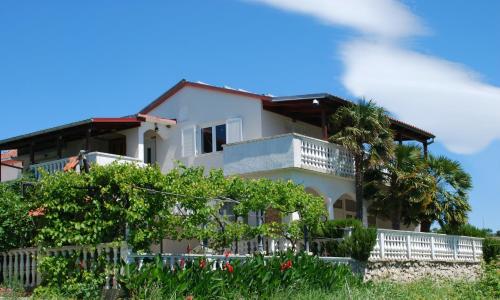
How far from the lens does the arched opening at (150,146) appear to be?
3111cm

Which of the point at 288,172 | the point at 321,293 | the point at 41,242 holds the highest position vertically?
the point at 288,172

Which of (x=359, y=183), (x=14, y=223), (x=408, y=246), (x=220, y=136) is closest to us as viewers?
(x=14, y=223)

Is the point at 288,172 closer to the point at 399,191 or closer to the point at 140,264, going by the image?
the point at 399,191

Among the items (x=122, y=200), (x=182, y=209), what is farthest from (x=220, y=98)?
(x=122, y=200)

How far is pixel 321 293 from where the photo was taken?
15.7m

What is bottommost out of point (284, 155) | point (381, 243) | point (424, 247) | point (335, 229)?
point (424, 247)

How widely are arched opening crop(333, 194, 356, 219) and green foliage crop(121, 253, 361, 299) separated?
14.3 metres

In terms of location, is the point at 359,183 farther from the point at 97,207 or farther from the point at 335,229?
the point at 97,207

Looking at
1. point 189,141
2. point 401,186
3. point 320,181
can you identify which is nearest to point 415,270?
point 401,186

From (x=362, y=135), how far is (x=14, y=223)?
558 inches

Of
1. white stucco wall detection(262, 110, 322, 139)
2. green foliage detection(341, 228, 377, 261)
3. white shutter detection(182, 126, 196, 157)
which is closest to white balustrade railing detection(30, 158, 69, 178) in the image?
white shutter detection(182, 126, 196, 157)

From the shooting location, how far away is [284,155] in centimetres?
2531

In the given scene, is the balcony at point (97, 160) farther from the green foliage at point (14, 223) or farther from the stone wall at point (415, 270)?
the stone wall at point (415, 270)

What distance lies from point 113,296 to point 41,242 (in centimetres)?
246
